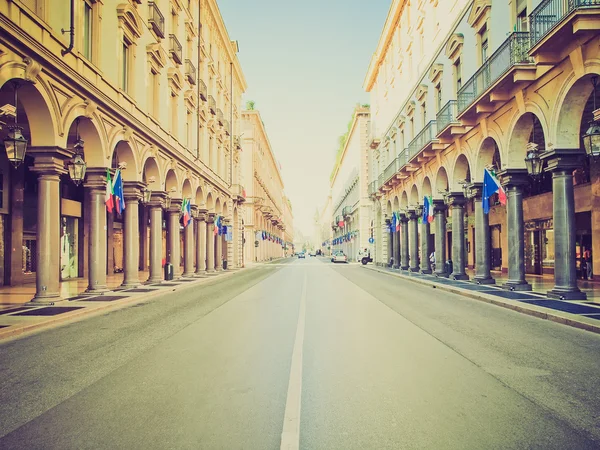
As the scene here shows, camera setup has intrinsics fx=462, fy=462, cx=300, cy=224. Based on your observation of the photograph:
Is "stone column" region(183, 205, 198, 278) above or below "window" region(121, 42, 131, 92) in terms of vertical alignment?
below

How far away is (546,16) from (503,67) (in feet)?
10.6

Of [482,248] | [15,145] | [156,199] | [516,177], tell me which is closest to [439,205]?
[482,248]

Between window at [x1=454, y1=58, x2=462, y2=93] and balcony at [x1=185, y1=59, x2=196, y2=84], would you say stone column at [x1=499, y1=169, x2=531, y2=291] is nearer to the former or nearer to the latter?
window at [x1=454, y1=58, x2=462, y2=93]

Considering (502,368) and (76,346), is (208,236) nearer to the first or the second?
(76,346)

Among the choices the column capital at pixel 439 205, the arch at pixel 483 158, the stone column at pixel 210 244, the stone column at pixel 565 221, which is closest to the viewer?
the stone column at pixel 565 221

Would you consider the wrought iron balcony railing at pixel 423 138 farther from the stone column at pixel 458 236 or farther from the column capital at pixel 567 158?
the column capital at pixel 567 158

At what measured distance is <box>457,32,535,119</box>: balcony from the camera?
581 inches

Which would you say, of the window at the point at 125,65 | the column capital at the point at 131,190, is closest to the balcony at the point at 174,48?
the window at the point at 125,65

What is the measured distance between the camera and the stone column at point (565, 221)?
13.6 metres

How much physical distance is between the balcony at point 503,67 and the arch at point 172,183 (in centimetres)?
1525

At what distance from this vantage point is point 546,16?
13.3 meters

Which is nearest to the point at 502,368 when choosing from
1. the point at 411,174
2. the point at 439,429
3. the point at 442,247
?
the point at 439,429

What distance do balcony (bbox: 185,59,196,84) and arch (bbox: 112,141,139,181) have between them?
33.9ft

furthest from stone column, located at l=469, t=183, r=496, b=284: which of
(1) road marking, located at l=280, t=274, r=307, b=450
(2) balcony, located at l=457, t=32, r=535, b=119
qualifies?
(1) road marking, located at l=280, t=274, r=307, b=450
